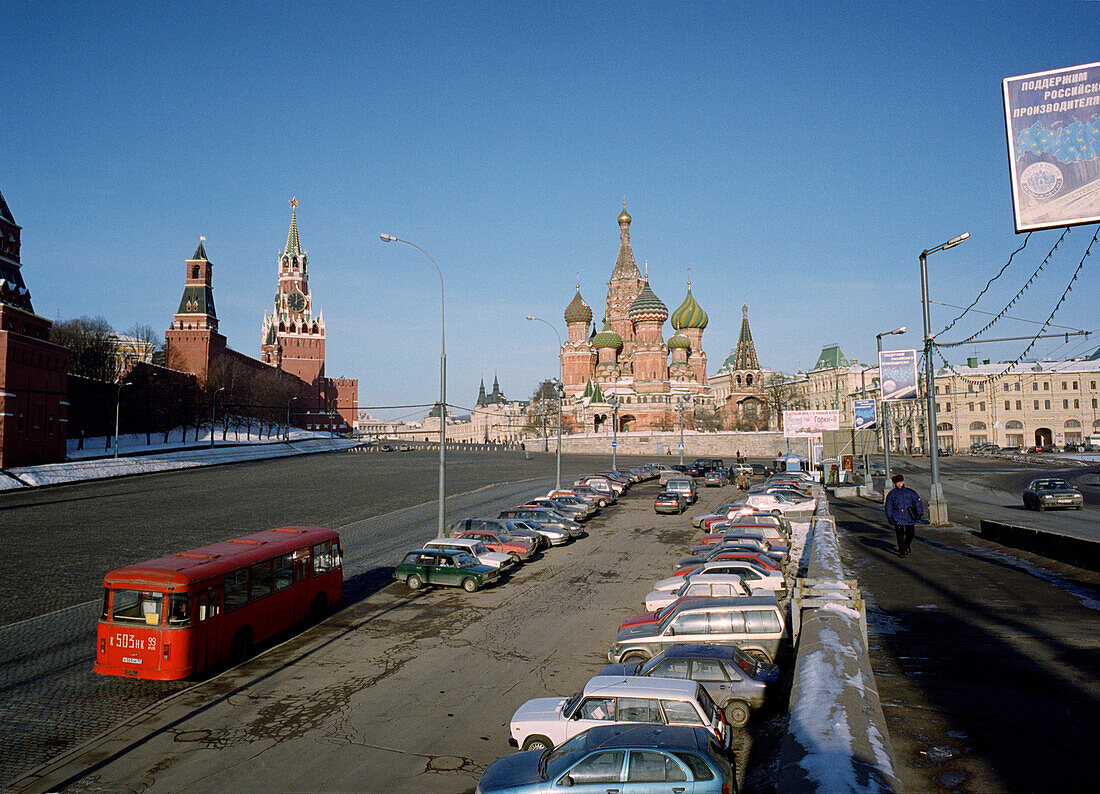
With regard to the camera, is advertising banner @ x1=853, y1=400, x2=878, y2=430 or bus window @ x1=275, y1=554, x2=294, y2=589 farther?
advertising banner @ x1=853, y1=400, x2=878, y2=430

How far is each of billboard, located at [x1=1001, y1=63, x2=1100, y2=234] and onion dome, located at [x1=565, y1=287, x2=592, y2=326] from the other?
108067 millimetres

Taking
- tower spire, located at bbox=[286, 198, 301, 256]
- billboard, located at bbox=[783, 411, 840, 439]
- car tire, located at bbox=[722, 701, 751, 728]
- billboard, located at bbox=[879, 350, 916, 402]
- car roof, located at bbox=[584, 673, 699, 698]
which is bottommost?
car tire, located at bbox=[722, 701, 751, 728]

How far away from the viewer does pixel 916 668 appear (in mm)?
9844

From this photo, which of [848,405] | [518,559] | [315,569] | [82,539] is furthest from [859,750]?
[848,405]

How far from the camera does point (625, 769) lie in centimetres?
686

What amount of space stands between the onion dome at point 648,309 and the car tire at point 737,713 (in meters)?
103

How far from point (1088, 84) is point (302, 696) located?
1546 centimetres

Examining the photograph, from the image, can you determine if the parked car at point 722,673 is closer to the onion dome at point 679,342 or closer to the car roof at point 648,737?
the car roof at point 648,737

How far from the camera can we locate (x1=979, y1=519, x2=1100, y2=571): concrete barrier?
1581 centimetres

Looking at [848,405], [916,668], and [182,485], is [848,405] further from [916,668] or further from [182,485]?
[916,668]

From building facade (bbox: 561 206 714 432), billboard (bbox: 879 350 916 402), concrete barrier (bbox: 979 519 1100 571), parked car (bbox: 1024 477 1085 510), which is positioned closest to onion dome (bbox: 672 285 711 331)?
building facade (bbox: 561 206 714 432)

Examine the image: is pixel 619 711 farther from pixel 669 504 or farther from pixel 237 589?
pixel 669 504

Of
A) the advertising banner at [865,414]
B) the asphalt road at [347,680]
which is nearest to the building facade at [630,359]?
the advertising banner at [865,414]

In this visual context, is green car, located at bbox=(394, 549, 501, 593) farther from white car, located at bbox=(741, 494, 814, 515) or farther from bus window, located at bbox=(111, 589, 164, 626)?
white car, located at bbox=(741, 494, 814, 515)
